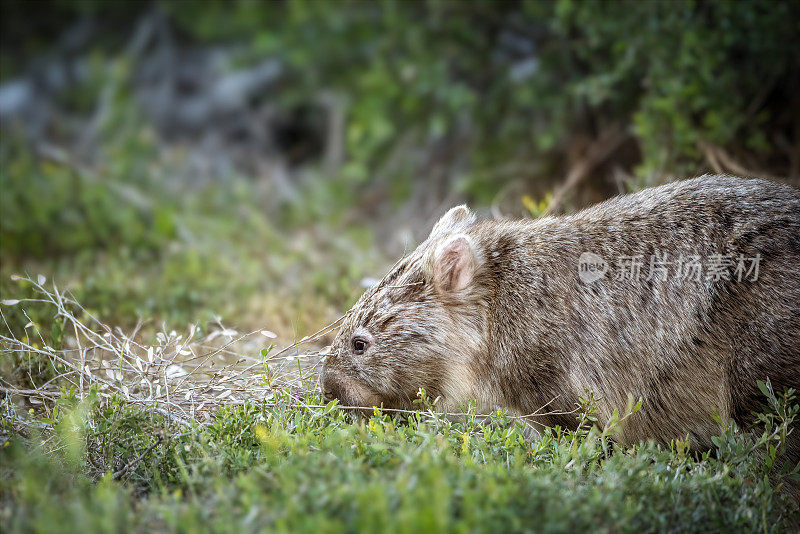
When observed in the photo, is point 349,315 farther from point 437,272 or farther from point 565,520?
point 565,520

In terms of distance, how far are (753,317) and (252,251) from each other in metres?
5.11

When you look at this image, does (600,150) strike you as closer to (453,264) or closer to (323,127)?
(453,264)

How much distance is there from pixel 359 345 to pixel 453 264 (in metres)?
0.69

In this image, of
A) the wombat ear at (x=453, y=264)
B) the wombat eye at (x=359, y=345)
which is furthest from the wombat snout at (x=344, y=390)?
the wombat ear at (x=453, y=264)

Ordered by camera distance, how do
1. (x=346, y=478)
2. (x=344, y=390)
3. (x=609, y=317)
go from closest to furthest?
(x=346, y=478) < (x=609, y=317) < (x=344, y=390)

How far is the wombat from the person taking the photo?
367 centimetres

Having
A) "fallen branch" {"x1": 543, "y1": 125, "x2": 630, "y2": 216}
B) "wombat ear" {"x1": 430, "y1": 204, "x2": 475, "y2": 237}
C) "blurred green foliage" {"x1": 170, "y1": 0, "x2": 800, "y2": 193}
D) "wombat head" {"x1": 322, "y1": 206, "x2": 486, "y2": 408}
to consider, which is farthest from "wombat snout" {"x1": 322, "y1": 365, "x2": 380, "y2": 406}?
"fallen branch" {"x1": 543, "y1": 125, "x2": 630, "y2": 216}

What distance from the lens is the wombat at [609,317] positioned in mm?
3674

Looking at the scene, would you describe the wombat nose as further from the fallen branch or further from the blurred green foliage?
the fallen branch

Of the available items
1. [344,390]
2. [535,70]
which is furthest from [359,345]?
[535,70]

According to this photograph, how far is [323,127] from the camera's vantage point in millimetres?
10188

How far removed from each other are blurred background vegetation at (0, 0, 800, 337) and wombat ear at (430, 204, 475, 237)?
3.14 feet

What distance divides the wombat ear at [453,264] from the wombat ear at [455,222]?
0.43m

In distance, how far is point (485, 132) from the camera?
26.6ft
